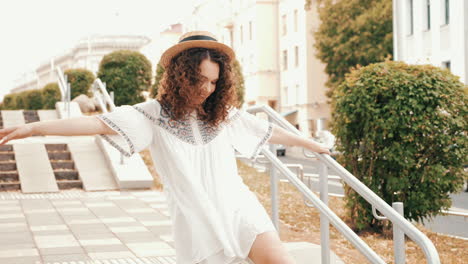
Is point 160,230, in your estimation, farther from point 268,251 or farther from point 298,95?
point 298,95

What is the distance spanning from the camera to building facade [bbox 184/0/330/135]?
43.7 metres

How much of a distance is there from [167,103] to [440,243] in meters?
5.22

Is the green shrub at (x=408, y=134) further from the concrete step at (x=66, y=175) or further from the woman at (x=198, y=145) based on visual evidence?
the concrete step at (x=66, y=175)

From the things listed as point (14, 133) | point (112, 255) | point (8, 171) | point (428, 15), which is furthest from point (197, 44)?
point (428, 15)

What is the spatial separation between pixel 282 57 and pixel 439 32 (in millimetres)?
23302

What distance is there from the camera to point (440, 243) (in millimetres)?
7238

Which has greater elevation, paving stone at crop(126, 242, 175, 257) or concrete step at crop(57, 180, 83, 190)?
concrete step at crop(57, 180, 83, 190)

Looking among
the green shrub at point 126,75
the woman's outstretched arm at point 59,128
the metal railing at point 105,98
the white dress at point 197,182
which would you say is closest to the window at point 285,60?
the green shrub at point 126,75

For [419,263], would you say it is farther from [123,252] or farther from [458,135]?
[123,252]

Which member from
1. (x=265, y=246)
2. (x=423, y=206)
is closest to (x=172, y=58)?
(x=265, y=246)

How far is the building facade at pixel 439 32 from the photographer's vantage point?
23.3 meters

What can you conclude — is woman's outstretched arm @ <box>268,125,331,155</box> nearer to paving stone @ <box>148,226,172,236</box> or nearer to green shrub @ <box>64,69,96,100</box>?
paving stone @ <box>148,226,172,236</box>

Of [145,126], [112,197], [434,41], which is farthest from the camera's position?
[434,41]

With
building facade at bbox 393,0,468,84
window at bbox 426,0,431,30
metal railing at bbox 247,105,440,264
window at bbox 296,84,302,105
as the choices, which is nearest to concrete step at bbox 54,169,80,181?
metal railing at bbox 247,105,440,264
